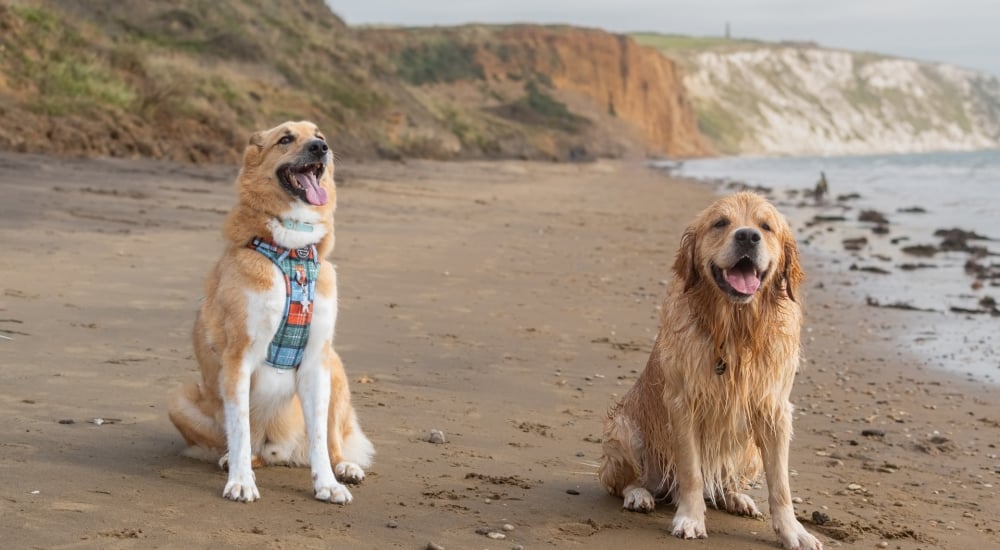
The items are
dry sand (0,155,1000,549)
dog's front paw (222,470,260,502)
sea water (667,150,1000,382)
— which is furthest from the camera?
sea water (667,150,1000,382)

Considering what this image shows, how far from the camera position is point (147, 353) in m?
7.25

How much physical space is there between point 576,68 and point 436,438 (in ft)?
293

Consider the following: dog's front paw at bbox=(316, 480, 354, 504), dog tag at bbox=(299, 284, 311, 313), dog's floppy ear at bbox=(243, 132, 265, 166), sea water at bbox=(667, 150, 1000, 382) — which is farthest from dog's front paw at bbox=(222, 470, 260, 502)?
sea water at bbox=(667, 150, 1000, 382)

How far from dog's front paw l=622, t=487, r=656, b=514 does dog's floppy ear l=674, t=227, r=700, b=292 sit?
0.98 m

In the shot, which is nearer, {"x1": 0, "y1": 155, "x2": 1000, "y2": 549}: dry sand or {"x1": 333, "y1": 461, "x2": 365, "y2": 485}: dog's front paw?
{"x1": 0, "y1": 155, "x2": 1000, "y2": 549}: dry sand

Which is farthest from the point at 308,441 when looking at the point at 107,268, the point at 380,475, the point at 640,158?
the point at 640,158

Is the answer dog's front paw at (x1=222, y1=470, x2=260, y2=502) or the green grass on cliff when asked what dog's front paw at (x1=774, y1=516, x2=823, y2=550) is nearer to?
dog's front paw at (x1=222, y1=470, x2=260, y2=502)

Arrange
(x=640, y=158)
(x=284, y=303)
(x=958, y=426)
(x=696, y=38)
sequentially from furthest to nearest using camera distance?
(x=696, y=38) < (x=640, y=158) < (x=958, y=426) < (x=284, y=303)

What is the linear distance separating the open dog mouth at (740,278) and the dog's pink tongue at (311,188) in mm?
1834

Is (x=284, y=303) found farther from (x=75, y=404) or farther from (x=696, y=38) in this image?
(x=696, y=38)

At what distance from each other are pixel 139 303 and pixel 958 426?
5945 mm

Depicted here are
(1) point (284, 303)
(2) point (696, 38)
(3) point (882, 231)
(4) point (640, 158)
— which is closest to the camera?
(1) point (284, 303)

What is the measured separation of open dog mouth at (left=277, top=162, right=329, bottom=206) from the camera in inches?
205

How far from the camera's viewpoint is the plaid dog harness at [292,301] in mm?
4953
